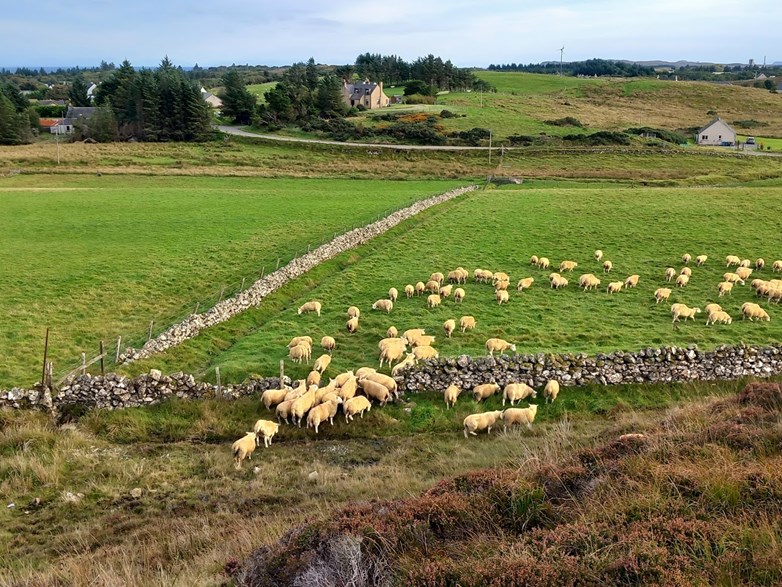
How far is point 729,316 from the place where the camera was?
70.7 feet

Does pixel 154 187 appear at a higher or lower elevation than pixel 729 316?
higher

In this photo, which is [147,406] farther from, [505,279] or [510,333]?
[505,279]

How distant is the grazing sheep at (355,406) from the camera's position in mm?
15352

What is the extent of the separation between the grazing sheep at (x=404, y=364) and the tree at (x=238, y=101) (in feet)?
322

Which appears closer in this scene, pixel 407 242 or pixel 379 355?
pixel 379 355

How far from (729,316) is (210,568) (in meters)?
21.0

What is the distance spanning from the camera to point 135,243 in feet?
116

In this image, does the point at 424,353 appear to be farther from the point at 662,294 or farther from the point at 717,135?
the point at 717,135

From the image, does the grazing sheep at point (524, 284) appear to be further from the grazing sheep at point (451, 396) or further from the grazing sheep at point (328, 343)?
the grazing sheep at point (451, 396)

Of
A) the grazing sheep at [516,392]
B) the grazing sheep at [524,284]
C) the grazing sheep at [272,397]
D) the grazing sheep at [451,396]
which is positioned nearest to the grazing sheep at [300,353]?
the grazing sheep at [272,397]

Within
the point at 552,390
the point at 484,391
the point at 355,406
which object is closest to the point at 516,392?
the point at 484,391

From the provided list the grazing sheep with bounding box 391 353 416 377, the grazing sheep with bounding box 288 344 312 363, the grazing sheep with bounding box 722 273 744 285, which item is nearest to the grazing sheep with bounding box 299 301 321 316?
the grazing sheep with bounding box 288 344 312 363

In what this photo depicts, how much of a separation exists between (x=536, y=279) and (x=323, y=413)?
52.8 ft

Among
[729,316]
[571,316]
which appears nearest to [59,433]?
[571,316]
